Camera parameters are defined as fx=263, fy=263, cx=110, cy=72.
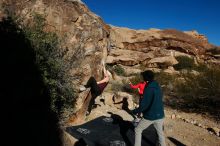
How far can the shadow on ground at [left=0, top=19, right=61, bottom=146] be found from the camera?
489 cm

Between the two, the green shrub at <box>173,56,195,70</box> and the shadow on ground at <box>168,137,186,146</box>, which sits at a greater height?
the green shrub at <box>173,56,195,70</box>

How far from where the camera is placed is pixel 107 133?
6.45m

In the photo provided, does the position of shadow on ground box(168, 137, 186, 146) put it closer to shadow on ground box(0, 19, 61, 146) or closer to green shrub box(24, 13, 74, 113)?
green shrub box(24, 13, 74, 113)

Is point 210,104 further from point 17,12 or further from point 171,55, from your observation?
point 171,55

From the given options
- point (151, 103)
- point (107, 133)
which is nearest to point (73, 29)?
point (107, 133)

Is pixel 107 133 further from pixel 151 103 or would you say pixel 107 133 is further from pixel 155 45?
pixel 155 45

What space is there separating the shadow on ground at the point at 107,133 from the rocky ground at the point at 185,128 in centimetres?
61

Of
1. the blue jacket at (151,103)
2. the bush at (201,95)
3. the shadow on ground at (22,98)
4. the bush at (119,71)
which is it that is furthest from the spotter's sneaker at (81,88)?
the bush at (119,71)

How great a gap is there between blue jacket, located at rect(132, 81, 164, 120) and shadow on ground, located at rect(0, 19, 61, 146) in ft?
5.89

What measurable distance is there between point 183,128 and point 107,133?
112 inches

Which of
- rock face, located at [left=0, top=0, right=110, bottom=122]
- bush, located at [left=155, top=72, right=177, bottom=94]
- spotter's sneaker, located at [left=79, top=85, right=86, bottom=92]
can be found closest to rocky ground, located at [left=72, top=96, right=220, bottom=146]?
spotter's sneaker, located at [left=79, top=85, right=86, bottom=92]

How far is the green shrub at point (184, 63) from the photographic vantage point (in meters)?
22.9

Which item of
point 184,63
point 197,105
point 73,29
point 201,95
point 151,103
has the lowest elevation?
point 197,105

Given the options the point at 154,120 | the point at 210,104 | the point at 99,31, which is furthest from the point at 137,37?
the point at 154,120
